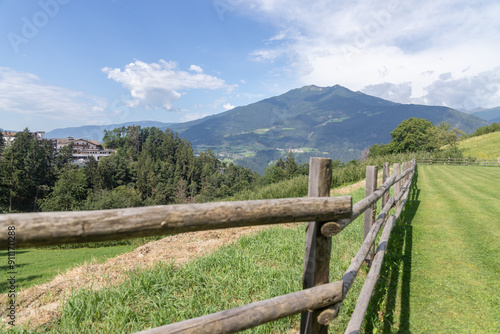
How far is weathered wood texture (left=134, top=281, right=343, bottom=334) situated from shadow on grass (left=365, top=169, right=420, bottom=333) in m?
1.64

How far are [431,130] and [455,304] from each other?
207 ft

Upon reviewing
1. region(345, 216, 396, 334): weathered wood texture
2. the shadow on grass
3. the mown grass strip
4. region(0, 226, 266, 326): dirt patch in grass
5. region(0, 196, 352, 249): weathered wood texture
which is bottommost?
region(0, 226, 266, 326): dirt patch in grass

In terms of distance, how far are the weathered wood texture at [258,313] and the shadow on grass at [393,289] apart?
1.64 m

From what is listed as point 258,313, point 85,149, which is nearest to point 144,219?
point 258,313

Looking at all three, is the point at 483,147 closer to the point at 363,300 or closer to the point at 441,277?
the point at 441,277

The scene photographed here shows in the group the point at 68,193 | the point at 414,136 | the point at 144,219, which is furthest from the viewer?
the point at 68,193

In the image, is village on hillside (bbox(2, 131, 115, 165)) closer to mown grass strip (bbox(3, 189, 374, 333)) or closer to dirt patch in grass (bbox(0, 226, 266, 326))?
dirt patch in grass (bbox(0, 226, 266, 326))

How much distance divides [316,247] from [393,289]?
2.89 meters

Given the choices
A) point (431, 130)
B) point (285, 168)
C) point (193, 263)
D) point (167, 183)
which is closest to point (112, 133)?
point (167, 183)

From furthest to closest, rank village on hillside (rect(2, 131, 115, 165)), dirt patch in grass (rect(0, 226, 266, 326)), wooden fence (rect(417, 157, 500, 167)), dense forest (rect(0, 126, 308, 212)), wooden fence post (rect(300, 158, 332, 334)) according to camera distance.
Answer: village on hillside (rect(2, 131, 115, 165))
dense forest (rect(0, 126, 308, 212))
wooden fence (rect(417, 157, 500, 167))
dirt patch in grass (rect(0, 226, 266, 326))
wooden fence post (rect(300, 158, 332, 334))

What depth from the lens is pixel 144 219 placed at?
3.84 feet

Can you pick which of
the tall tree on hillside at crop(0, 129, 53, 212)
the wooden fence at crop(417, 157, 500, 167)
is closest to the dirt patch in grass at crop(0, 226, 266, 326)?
the wooden fence at crop(417, 157, 500, 167)

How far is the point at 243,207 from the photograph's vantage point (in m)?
1.44

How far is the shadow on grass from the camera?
10.2 feet
